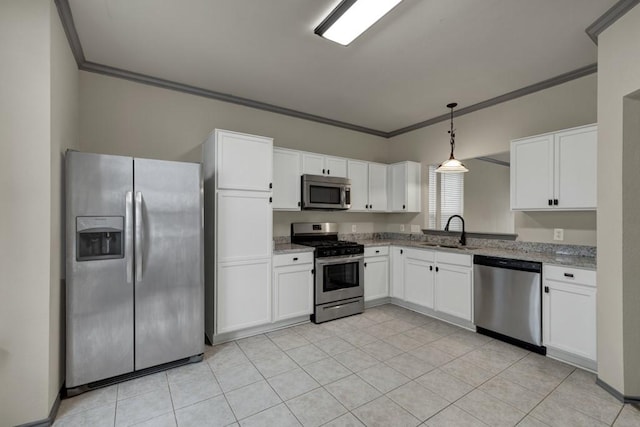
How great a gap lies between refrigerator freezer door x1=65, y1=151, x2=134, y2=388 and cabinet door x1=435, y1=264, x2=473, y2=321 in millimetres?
3241

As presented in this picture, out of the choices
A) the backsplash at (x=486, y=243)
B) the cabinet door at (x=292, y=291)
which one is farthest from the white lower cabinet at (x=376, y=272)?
the cabinet door at (x=292, y=291)

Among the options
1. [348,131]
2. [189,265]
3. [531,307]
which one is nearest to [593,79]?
[531,307]

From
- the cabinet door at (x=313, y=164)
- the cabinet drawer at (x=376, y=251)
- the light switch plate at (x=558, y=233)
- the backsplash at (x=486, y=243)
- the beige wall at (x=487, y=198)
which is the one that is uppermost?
the cabinet door at (x=313, y=164)

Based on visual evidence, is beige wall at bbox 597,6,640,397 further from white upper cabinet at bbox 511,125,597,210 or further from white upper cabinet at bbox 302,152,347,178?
white upper cabinet at bbox 302,152,347,178

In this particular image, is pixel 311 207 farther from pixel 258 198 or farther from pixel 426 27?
pixel 426 27

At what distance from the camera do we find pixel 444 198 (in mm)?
4324

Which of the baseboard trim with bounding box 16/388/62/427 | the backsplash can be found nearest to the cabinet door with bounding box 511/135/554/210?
the backsplash

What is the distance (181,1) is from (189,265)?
2.01m

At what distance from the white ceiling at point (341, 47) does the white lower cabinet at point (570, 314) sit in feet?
6.49

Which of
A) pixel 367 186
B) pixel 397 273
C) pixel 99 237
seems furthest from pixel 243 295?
pixel 367 186

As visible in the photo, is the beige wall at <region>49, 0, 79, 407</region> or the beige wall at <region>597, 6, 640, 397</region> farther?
the beige wall at <region>597, 6, 640, 397</region>

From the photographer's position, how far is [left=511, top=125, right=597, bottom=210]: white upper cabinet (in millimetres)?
2686

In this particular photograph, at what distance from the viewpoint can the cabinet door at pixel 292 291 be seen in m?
3.30

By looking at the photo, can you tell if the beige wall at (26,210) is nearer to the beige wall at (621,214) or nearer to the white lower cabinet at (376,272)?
the white lower cabinet at (376,272)
